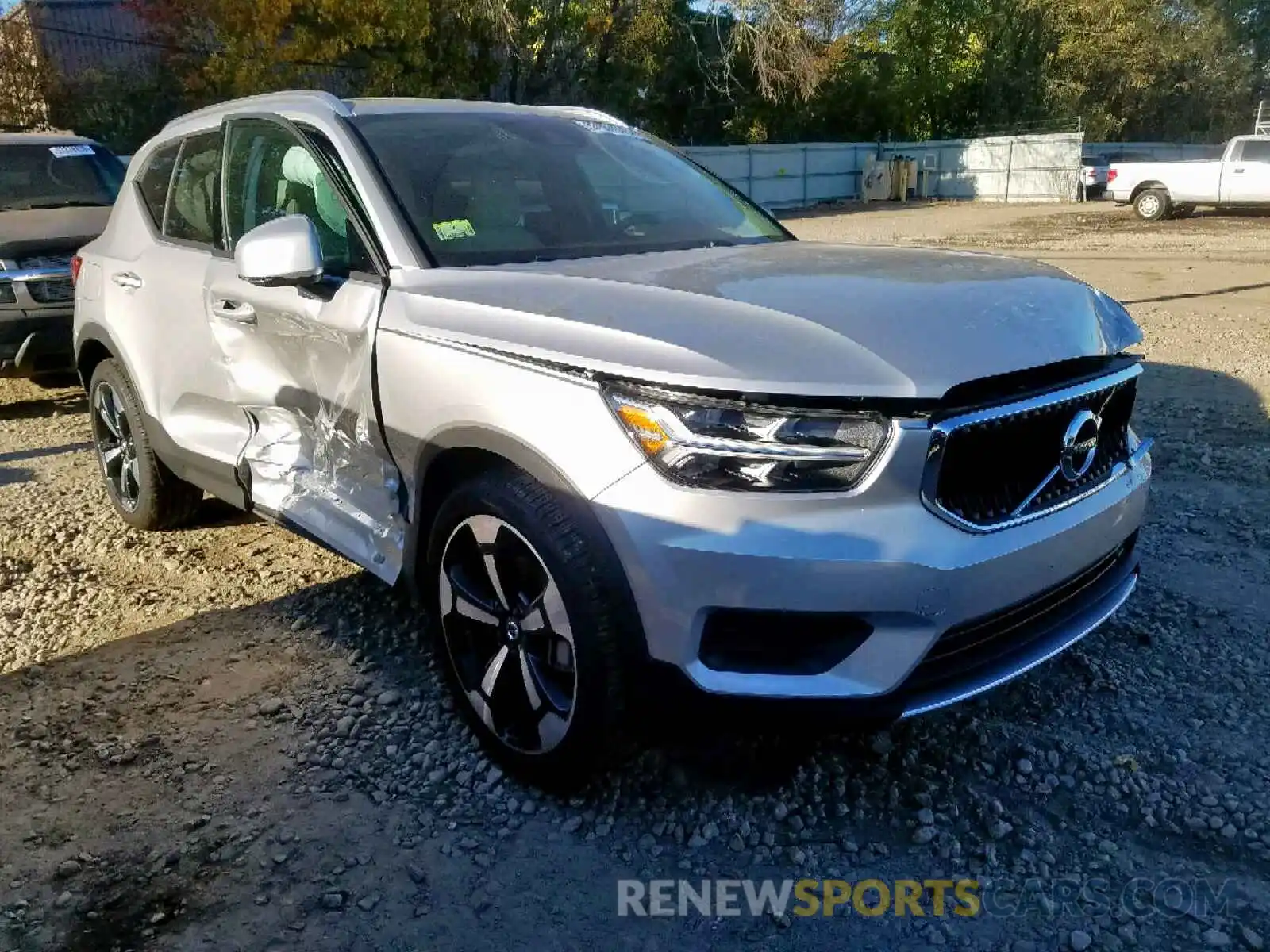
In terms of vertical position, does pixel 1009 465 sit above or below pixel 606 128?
below

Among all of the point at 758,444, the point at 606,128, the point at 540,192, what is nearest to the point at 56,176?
the point at 606,128

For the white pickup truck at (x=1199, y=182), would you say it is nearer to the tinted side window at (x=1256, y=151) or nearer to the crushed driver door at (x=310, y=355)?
the tinted side window at (x=1256, y=151)

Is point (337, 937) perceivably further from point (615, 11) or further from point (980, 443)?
point (615, 11)

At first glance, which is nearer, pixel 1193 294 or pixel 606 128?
pixel 606 128

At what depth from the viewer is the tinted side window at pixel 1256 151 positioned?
2130cm

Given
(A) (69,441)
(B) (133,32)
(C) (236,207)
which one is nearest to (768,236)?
(C) (236,207)

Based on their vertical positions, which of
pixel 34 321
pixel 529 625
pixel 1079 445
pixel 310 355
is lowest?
pixel 529 625

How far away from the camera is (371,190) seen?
10.6 ft

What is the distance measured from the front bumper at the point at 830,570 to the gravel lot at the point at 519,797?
27 cm

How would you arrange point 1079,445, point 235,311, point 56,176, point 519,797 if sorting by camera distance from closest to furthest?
1. point 1079,445
2. point 519,797
3. point 235,311
4. point 56,176

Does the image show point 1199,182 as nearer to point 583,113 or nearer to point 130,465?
point 583,113

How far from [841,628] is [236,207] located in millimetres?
2811

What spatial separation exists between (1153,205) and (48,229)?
22148 mm

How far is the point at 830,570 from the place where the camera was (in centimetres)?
224
